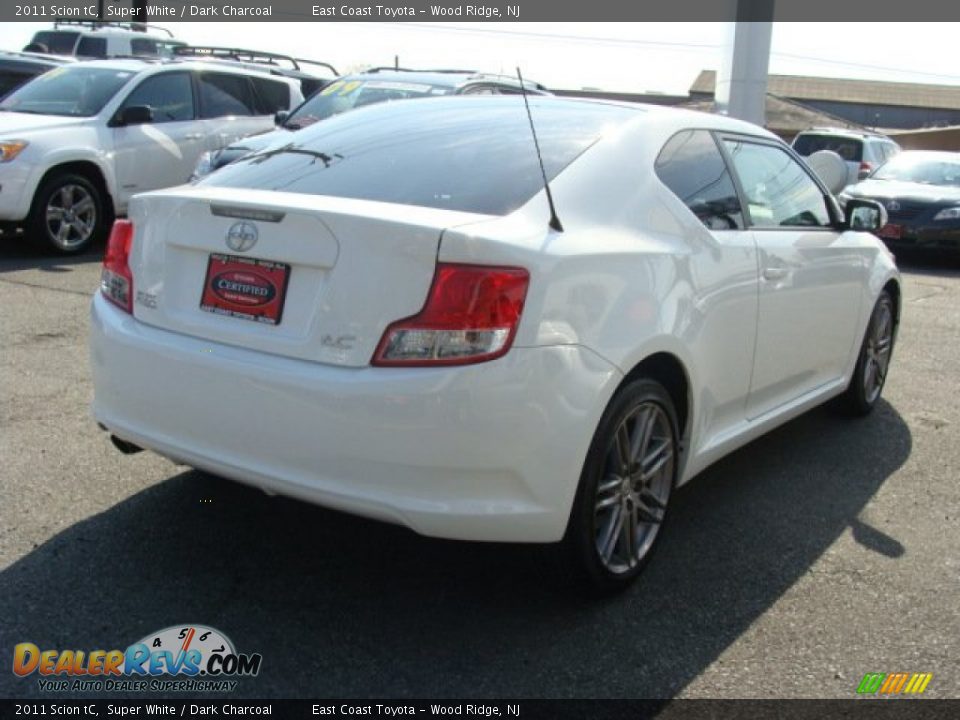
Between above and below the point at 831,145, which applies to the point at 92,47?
above

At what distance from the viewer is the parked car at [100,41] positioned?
18703 mm

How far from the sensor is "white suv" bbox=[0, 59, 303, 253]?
30.2ft

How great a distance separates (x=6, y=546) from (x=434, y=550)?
4.77ft

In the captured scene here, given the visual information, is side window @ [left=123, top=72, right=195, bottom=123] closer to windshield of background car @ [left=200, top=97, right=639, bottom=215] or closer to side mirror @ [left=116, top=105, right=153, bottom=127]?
side mirror @ [left=116, top=105, right=153, bottom=127]

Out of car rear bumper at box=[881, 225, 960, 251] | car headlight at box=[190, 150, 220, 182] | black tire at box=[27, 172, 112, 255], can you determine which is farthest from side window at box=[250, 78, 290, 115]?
car rear bumper at box=[881, 225, 960, 251]

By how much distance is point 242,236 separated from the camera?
10.2ft

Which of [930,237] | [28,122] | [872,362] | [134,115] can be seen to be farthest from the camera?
[930,237]

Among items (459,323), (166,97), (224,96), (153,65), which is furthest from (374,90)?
(459,323)

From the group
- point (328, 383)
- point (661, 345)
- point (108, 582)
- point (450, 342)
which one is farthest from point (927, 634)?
point (108, 582)

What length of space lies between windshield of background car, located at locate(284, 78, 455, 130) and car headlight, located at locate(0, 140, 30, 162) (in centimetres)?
240

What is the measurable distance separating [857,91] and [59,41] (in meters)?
62.4

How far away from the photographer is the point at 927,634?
10.8ft

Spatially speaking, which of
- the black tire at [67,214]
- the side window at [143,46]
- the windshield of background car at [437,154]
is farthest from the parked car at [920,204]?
the side window at [143,46]

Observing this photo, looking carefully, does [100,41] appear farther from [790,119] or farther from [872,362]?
[790,119]
